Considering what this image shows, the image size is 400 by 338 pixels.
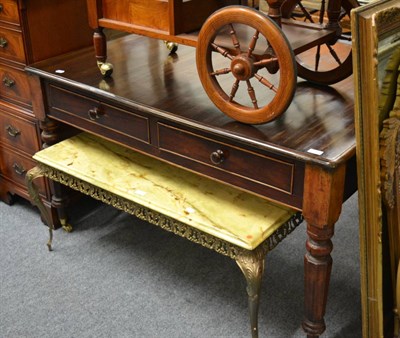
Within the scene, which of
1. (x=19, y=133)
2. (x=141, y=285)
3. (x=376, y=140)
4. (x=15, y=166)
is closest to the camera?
(x=376, y=140)

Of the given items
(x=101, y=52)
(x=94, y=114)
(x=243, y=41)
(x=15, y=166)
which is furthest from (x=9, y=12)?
(x=243, y=41)

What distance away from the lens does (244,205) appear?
1.68 metres

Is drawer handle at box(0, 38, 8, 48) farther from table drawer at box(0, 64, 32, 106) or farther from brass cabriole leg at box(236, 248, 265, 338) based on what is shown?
brass cabriole leg at box(236, 248, 265, 338)

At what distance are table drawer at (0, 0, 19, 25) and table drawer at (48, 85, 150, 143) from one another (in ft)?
0.90

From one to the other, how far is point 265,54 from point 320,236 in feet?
1.57

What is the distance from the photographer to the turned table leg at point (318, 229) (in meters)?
1.38

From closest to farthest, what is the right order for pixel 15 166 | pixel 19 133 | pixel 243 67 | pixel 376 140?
pixel 376 140
pixel 243 67
pixel 19 133
pixel 15 166

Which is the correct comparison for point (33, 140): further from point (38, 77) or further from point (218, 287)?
point (218, 287)

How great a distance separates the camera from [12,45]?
Result: 207 cm

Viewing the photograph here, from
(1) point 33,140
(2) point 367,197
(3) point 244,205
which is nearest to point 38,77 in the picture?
(1) point 33,140

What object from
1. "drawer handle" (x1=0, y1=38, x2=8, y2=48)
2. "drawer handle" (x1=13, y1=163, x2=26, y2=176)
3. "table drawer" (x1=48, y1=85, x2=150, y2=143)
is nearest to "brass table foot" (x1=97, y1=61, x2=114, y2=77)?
"table drawer" (x1=48, y1=85, x2=150, y2=143)

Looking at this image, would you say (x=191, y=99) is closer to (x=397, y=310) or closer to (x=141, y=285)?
(x=141, y=285)

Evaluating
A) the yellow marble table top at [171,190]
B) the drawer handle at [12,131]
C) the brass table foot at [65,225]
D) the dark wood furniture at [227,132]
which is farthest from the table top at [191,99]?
the brass table foot at [65,225]

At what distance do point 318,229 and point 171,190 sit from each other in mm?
499
